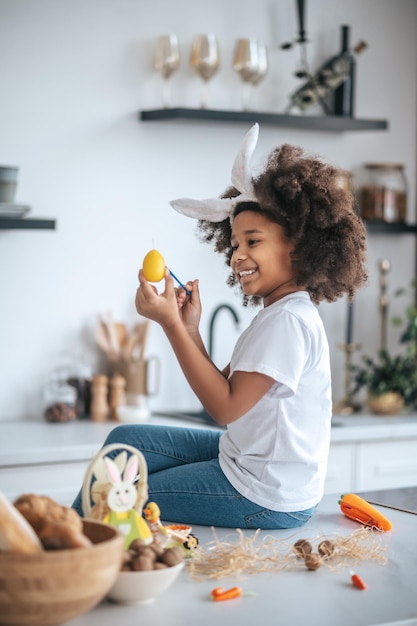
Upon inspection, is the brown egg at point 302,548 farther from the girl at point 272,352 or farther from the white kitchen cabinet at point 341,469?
the white kitchen cabinet at point 341,469

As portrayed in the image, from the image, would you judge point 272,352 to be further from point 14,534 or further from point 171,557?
point 14,534

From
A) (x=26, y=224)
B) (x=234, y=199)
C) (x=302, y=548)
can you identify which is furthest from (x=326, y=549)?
(x=26, y=224)

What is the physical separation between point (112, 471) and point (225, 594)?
0.84ft

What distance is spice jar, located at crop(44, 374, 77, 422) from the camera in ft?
10.9

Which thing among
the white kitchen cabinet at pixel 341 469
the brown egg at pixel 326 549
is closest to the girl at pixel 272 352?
the brown egg at pixel 326 549

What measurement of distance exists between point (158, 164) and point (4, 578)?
2.58 meters

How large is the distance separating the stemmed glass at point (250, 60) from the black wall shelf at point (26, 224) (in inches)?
37.5

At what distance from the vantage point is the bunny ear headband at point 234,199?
6.61 ft

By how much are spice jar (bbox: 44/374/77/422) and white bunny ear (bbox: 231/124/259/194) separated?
149 centimetres

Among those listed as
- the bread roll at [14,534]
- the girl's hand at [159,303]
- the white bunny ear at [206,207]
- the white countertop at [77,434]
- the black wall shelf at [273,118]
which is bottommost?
the white countertop at [77,434]

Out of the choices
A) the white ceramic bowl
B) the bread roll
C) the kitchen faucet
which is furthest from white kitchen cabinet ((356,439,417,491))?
the bread roll

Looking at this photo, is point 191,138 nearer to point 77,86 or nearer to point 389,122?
point 77,86

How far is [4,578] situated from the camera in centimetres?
119

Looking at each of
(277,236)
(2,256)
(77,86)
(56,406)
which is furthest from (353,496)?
(77,86)
